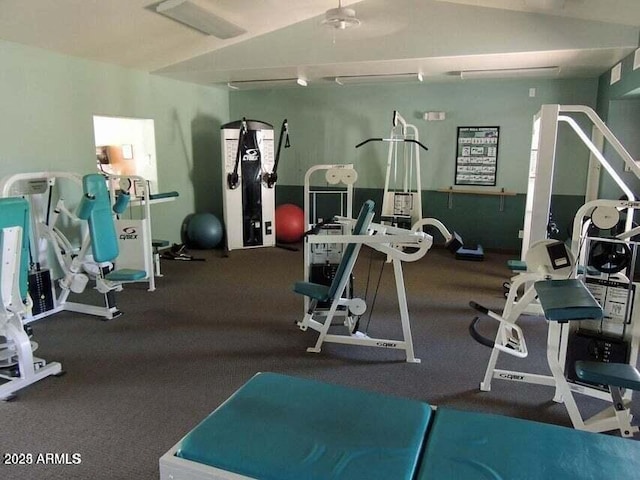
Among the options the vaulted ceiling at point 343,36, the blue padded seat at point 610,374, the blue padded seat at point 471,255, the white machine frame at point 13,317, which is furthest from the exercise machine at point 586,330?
the blue padded seat at point 471,255

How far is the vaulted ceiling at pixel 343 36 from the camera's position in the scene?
4.29 metres

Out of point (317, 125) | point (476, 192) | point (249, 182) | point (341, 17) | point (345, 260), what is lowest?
point (345, 260)

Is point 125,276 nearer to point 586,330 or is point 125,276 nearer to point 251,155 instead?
point 251,155

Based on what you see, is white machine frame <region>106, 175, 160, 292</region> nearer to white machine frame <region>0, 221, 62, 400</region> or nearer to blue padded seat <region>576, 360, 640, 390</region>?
white machine frame <region>0, 221, 62, 400</region>

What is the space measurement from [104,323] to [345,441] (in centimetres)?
303

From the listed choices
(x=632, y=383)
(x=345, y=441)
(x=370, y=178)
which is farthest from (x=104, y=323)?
(x=370, y=178)

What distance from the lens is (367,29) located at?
536cm

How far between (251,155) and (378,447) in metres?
5.68

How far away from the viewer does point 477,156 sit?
6.78 m

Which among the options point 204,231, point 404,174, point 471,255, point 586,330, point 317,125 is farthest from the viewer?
point 317,125

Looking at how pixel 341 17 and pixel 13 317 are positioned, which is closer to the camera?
pixel 13 317

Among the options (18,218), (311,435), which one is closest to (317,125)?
(18,218)

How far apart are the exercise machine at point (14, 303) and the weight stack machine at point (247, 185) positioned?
382 centimetres

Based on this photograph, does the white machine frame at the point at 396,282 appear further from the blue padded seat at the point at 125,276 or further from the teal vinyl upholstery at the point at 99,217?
the teal vinyl upholstery at the point at 99,217
